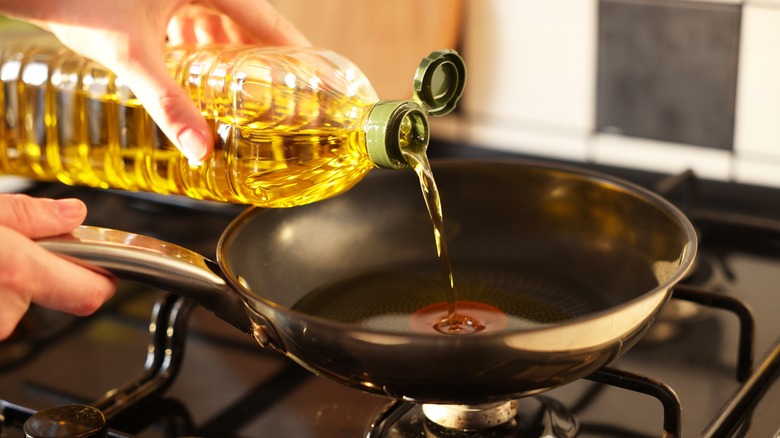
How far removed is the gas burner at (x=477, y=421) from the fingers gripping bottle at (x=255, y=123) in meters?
0.16

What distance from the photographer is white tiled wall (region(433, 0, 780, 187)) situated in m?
0.86

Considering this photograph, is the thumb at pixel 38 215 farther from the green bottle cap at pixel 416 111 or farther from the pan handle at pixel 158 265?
the green bottle cap at pixel 416 111

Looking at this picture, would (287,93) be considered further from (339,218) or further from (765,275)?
(765,275)

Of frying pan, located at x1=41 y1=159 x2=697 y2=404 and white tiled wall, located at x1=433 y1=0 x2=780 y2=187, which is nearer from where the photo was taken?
frying pan, located at x1=41 y1=159 x2=697 y2=404

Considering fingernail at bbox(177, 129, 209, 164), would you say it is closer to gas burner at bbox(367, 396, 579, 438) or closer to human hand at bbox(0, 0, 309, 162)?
human hand at bbox(0, 0, 309, 162)

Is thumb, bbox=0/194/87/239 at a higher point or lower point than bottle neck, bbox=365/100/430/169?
lower

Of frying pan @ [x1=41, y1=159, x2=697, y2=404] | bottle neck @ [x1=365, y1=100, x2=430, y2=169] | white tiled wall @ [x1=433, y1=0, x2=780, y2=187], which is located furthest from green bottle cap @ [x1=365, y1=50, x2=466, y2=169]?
white tiled wall @ [x1=433, y1=0, x2=780, y2=187]

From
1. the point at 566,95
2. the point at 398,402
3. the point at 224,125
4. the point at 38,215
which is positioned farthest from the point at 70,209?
the point at 566,95

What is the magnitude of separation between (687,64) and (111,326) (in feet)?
1.89

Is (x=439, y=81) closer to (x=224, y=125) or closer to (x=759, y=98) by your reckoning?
(x=224, y=125)

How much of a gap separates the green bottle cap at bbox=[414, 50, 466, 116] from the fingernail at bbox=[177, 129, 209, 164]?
0.46ft

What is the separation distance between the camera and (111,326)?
0.79m

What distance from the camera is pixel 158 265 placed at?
0.54 meters

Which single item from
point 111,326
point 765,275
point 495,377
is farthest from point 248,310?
point 765,275
